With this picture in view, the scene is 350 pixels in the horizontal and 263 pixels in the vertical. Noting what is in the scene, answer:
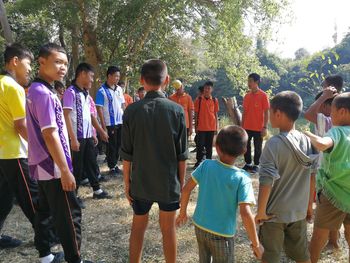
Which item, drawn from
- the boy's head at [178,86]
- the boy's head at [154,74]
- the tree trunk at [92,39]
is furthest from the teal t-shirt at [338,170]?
the tree trunk at [92,39]

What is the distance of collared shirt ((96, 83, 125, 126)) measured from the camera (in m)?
5.92

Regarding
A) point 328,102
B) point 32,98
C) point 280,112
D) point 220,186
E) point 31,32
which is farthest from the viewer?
point 31,32

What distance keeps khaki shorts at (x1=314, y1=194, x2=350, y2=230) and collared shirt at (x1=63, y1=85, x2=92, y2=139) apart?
300 cm

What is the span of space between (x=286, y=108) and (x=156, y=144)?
97cm

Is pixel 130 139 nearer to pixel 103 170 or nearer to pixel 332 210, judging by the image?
pixel 332 210

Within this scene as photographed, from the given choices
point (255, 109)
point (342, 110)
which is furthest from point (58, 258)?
point (255, 109)

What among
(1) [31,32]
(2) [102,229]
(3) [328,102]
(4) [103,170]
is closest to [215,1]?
(4) [103,170]

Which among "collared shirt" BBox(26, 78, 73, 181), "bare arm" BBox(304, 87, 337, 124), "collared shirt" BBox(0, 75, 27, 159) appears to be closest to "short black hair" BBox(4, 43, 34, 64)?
"collared shirt" BBox(0, 75, 27, 159)

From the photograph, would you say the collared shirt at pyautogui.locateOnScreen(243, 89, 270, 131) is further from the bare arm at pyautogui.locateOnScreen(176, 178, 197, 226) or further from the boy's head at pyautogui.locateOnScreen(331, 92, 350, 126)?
the bare arm at pyautogui.locateOnScreen(176, 178, 197, 226)

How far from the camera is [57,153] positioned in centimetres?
258

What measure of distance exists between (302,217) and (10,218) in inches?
145

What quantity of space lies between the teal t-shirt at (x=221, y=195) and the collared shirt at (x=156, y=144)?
38 cm

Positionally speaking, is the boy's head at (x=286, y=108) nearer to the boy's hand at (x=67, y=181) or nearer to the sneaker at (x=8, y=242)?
the boy's hand at (x=67, y=181)

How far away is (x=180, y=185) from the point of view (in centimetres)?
274
